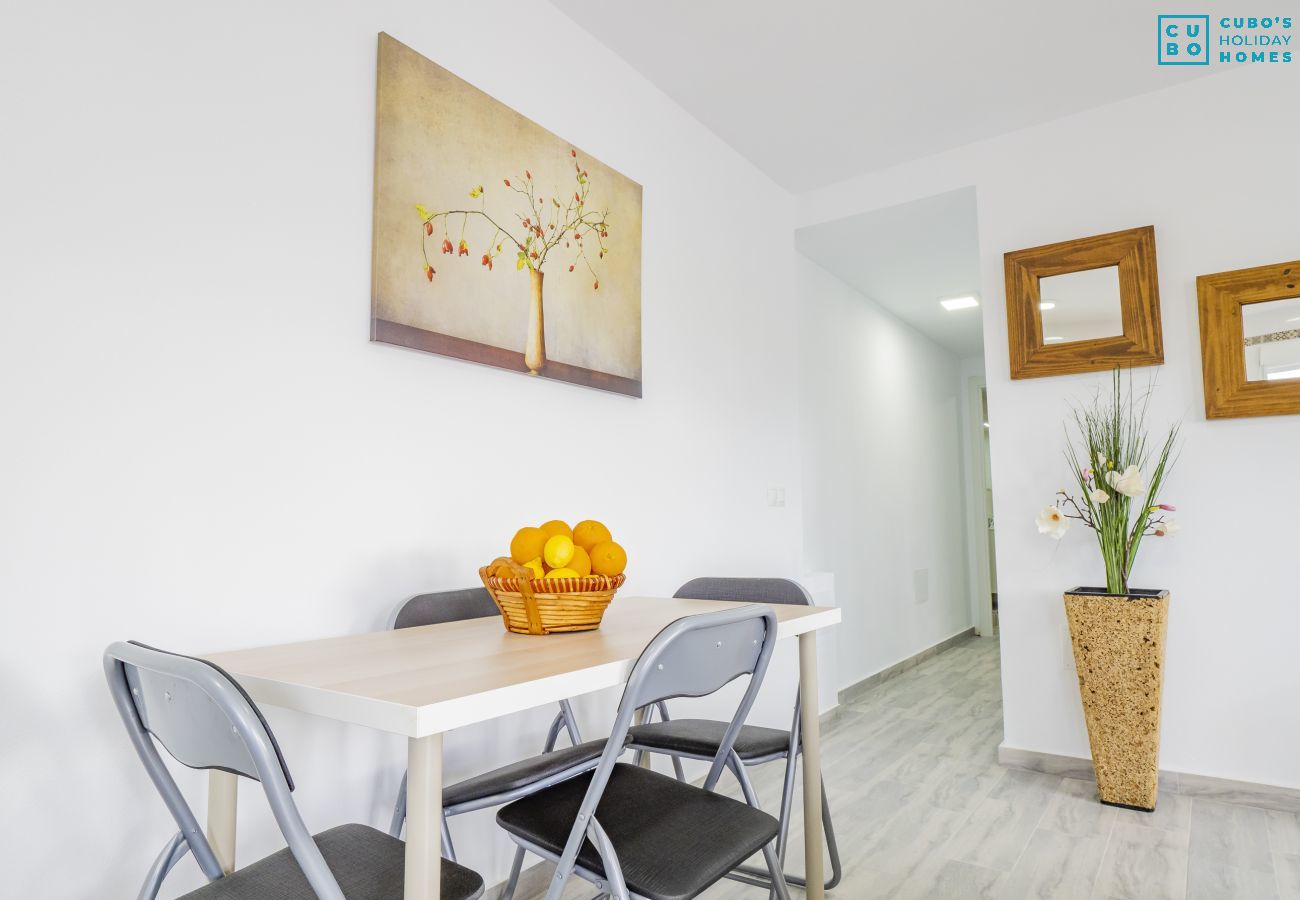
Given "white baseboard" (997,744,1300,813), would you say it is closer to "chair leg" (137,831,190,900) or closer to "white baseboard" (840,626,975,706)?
"white baseboard" (840,626,975,706)

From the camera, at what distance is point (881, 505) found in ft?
16.1

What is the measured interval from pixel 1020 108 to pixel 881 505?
2512 millimetres

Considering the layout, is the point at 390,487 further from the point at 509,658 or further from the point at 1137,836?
the point at 1137,836

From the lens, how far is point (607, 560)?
1466 millimetres

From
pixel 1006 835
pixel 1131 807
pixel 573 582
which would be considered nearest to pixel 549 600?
pixel 573 582

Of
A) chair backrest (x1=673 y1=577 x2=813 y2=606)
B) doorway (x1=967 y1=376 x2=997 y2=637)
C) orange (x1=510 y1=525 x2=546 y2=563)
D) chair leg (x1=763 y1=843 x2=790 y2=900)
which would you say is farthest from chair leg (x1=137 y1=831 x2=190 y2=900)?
doorway (x1=967 y1=376 x2=997 y2=637)

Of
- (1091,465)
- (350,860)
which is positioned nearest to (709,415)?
(1091,465)

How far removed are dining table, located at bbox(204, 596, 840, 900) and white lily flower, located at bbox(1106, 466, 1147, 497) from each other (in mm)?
1608

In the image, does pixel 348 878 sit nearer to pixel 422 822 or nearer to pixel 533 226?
pixel 422 822

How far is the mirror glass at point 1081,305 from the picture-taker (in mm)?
2996

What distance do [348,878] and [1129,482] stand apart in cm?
269

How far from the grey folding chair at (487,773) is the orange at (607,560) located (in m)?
0.38

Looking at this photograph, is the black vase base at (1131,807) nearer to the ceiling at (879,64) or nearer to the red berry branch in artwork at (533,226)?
the red berry branch in artwork at (533,226)

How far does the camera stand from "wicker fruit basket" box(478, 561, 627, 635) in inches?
55.5
